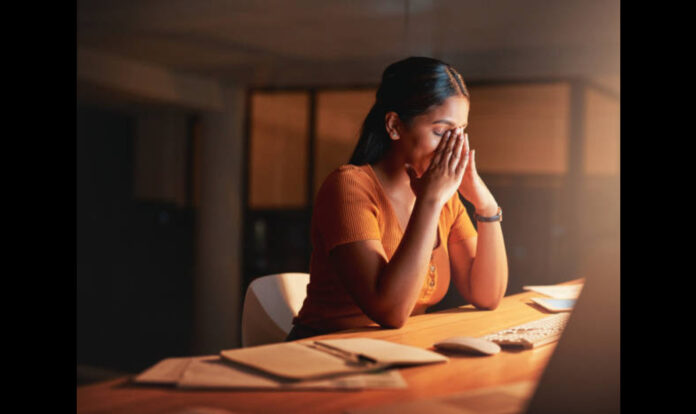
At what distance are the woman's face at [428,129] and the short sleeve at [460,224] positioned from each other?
0.60ft

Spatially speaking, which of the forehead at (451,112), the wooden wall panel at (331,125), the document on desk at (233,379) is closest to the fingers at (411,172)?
the forehead at (451,112)

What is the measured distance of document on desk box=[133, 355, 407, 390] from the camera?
0.73m

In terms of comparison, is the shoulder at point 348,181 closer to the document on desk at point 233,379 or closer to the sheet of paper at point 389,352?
the sheet of paper at point 389,352

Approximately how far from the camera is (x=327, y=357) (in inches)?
32.8

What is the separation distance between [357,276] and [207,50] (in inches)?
114

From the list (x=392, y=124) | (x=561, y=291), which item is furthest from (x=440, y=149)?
(x=561, y=291)

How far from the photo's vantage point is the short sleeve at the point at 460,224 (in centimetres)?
143

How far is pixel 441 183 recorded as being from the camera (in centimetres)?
116

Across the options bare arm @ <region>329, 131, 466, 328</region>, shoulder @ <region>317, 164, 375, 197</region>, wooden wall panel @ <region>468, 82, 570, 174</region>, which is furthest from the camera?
wooden wall panel @ <region>468, 82, 570, 174</region>

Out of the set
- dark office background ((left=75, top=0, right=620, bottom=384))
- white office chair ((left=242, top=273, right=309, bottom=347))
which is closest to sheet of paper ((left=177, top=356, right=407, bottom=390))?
white office chair ((left=242, top=273, right=309, bottom=347))

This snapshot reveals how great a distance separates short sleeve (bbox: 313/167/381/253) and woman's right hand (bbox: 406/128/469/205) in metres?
0.10

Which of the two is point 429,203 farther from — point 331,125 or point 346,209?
point 331,125

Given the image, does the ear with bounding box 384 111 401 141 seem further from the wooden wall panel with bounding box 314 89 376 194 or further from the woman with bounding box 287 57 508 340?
the wooden wall panel with bounding box 314 89 376 194
